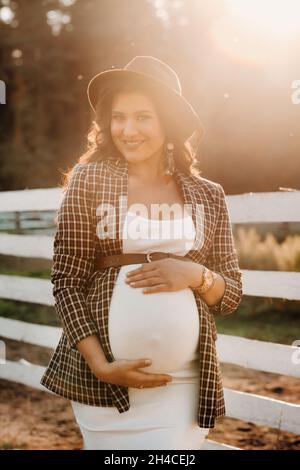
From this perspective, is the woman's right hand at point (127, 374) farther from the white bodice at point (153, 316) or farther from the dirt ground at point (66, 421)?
the dirt ground at point (66, 421)

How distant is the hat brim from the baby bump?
64cm

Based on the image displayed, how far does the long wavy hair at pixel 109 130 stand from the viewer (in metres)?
2.33

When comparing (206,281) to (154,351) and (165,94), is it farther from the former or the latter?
(165,94)

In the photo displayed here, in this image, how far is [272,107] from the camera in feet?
37.1

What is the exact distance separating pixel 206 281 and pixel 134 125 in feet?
1.94

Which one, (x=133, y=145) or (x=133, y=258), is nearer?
(x=133, y=258)

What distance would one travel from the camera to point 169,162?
96.2 inches

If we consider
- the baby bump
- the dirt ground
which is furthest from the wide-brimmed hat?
the dirt ground

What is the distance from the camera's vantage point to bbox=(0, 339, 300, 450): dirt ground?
3.75 metres

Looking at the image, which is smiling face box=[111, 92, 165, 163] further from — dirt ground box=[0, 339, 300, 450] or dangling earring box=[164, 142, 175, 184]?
dirt ground box=[0, 339, 300, 450]

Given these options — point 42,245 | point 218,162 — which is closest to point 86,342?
point 42,245

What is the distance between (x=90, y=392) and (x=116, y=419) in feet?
0.42

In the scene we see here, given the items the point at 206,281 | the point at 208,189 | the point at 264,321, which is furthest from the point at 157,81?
the point at 264,321

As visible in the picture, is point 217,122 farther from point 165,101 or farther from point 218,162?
point 165,101
